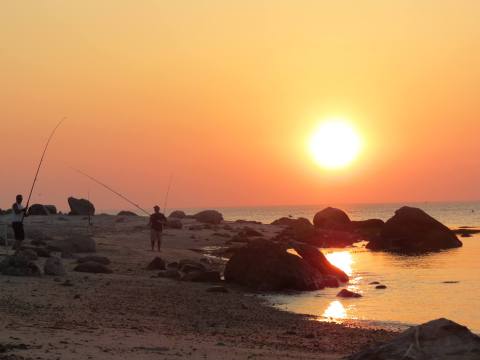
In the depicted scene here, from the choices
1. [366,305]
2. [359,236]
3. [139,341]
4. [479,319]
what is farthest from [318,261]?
[359,236]

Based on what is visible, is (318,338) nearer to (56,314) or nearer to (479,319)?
(56,314)

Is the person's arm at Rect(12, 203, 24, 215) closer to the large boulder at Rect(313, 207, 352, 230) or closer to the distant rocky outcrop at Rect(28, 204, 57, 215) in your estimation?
the distant rocky outcrop at Rect(28, 204, 57, 215)

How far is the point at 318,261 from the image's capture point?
2844 centimetres

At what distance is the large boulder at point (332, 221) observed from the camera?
7331 centimetres

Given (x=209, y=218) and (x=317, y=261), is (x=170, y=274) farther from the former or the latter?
(x=209, y=218)

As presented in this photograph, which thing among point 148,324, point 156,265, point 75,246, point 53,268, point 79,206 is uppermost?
point 79,206

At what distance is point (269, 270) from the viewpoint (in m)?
24.2

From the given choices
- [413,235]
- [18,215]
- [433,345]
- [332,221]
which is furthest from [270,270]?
[332,221]

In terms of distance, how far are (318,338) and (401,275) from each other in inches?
742

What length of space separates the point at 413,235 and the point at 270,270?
33670mm

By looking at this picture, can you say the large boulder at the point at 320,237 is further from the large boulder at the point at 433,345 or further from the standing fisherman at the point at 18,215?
the large boulder at the point at 433,345

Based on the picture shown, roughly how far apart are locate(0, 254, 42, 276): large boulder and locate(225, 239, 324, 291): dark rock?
8612 millimetres

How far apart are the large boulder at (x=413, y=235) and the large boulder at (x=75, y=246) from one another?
30.6 meters

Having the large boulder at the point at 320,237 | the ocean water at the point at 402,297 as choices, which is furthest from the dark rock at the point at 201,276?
the large boulder at the point at 320,237
